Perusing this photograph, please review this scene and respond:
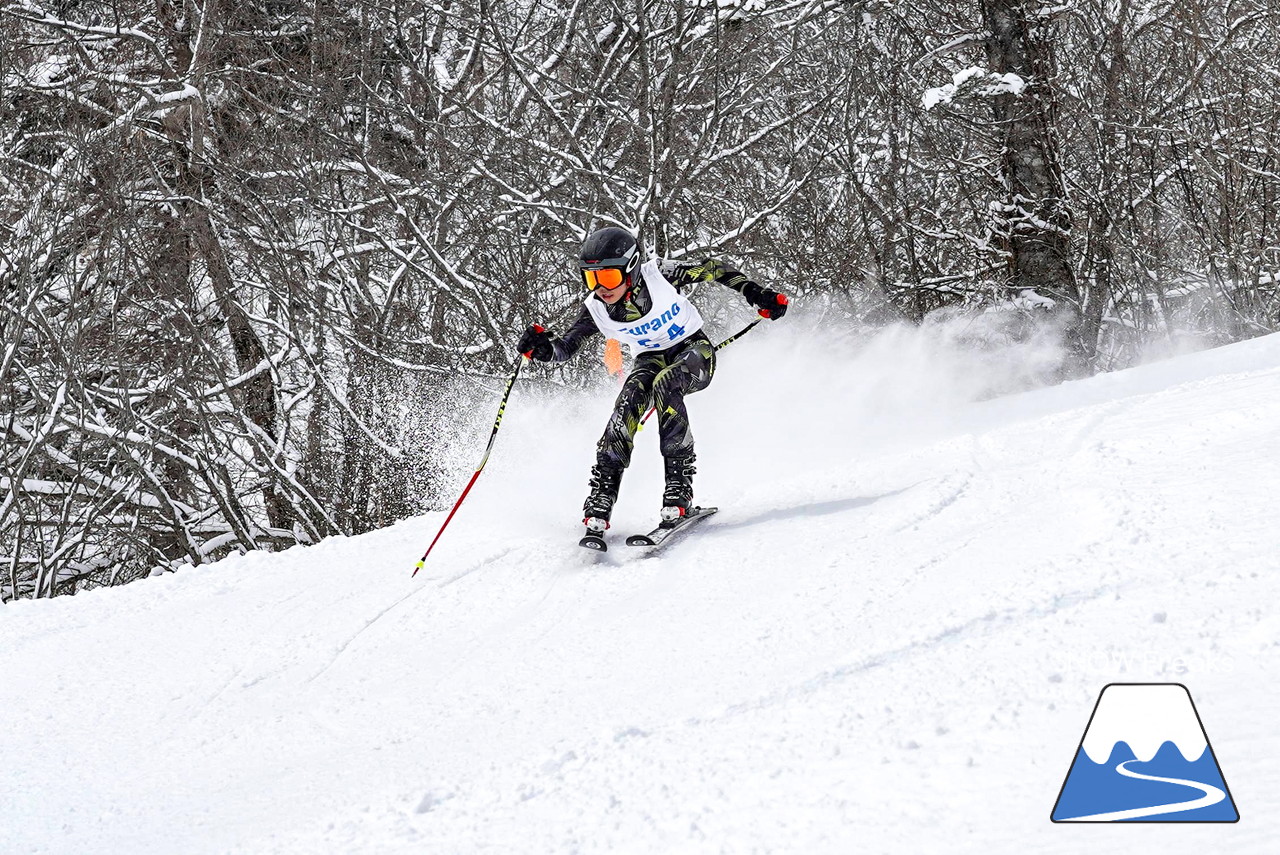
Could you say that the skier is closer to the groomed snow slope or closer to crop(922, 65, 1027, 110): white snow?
the groomed snow slope

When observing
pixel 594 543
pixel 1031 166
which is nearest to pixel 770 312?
pixel 594 543

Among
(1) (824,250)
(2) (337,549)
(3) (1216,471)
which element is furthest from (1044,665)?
(1) (824,250)

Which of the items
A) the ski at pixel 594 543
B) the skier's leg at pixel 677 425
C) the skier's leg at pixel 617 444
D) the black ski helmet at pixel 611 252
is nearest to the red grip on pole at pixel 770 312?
the skier's leg at pixel 677 425

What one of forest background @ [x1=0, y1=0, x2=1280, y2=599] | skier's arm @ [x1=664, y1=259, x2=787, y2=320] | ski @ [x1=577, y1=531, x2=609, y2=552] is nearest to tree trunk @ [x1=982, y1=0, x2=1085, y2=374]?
forest background @ [x1=0, y1=0, x2=1280, y2=599]

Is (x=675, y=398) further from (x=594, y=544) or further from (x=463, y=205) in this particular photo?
(x=463, y=205)

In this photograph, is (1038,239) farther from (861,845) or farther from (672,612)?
(861,845)

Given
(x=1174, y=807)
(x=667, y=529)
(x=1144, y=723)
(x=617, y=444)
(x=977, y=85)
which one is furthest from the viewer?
(x=977, y=85)

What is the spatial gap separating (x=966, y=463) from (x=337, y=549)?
339 cm

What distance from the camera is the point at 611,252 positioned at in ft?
16.8

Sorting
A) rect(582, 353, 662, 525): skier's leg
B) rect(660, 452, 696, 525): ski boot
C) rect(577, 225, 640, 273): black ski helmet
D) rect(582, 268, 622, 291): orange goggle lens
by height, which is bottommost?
rect(660, 452, 696, 525): ski boot

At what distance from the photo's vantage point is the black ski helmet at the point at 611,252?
512 centimetres

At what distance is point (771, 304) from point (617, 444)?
3.38 ft

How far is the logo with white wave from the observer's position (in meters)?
2.03

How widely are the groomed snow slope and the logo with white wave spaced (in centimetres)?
4
